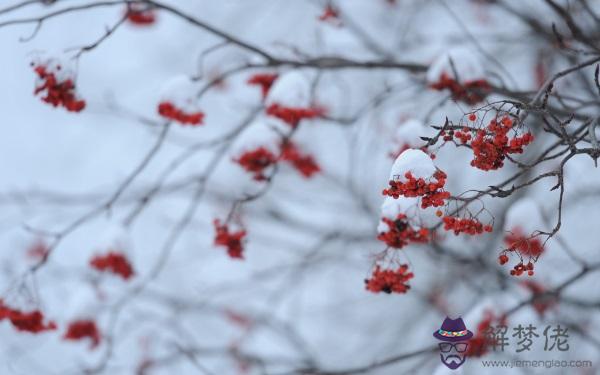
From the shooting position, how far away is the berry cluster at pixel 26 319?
108 inches

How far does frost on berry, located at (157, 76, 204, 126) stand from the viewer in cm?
276

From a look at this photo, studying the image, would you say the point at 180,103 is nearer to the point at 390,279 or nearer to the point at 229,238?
the point at 229,238

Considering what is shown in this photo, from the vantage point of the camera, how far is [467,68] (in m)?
2.63

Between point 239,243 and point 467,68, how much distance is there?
1.32 m

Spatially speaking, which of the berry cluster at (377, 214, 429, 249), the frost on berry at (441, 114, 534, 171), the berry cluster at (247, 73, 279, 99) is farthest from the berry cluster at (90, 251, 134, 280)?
the frost on berry at (441, 114, 534, 171)

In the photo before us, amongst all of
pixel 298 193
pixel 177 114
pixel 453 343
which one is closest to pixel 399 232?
pixel 453 343

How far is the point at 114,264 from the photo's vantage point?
3.26m

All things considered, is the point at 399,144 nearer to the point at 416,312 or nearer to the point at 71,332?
the point at 71,332

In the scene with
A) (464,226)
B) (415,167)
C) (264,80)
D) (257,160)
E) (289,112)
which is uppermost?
(264,80)

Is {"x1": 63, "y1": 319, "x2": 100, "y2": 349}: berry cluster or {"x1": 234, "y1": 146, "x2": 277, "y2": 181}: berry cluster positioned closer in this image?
{"x1": 234, "y1": 146, "x2": 277, "y2": 181}: berry cluster

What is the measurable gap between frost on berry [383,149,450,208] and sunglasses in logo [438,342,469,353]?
1078mm

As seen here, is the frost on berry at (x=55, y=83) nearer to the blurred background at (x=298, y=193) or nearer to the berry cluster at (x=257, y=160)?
the blurred background at (x=298, y=193)

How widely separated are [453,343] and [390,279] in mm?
737

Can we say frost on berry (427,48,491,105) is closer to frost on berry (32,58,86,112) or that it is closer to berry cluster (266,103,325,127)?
berry cluster (266,103,325,127)
